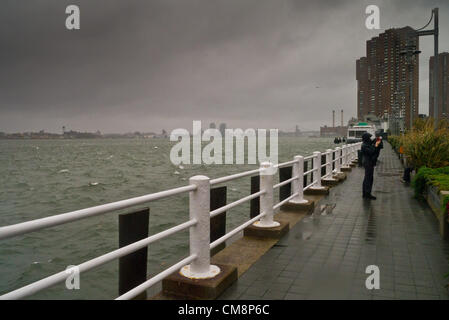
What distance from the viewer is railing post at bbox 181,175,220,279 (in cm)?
426

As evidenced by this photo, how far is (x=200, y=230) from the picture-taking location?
4.32 metres

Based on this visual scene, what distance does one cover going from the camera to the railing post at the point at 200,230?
14.0ft

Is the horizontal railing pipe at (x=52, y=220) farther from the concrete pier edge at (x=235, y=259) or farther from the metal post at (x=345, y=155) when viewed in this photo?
the metal post at (x=345, y=155)

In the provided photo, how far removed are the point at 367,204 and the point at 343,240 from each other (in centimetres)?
409

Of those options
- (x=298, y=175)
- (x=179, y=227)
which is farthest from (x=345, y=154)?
(x=179, y=227)

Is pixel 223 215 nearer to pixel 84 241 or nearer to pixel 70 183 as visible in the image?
pixel 84 241

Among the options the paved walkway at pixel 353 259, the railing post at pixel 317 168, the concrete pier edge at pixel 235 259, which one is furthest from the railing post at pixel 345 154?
the concrete pier edge at pixel 235 259

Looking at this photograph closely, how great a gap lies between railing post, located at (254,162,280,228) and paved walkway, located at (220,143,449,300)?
449 mm

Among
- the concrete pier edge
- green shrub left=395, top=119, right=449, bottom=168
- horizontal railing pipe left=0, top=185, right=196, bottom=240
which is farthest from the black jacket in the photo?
horizontal railing pipe left=0, top=185, right=196, bottom=240

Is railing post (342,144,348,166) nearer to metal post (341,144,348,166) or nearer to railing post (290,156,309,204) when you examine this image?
metal post (341,144,348,166)

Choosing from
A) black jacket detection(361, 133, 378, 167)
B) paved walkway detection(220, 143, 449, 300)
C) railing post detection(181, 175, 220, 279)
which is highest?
black jacket detection(361, 133, 378, 167)

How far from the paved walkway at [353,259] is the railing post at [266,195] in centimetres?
45
